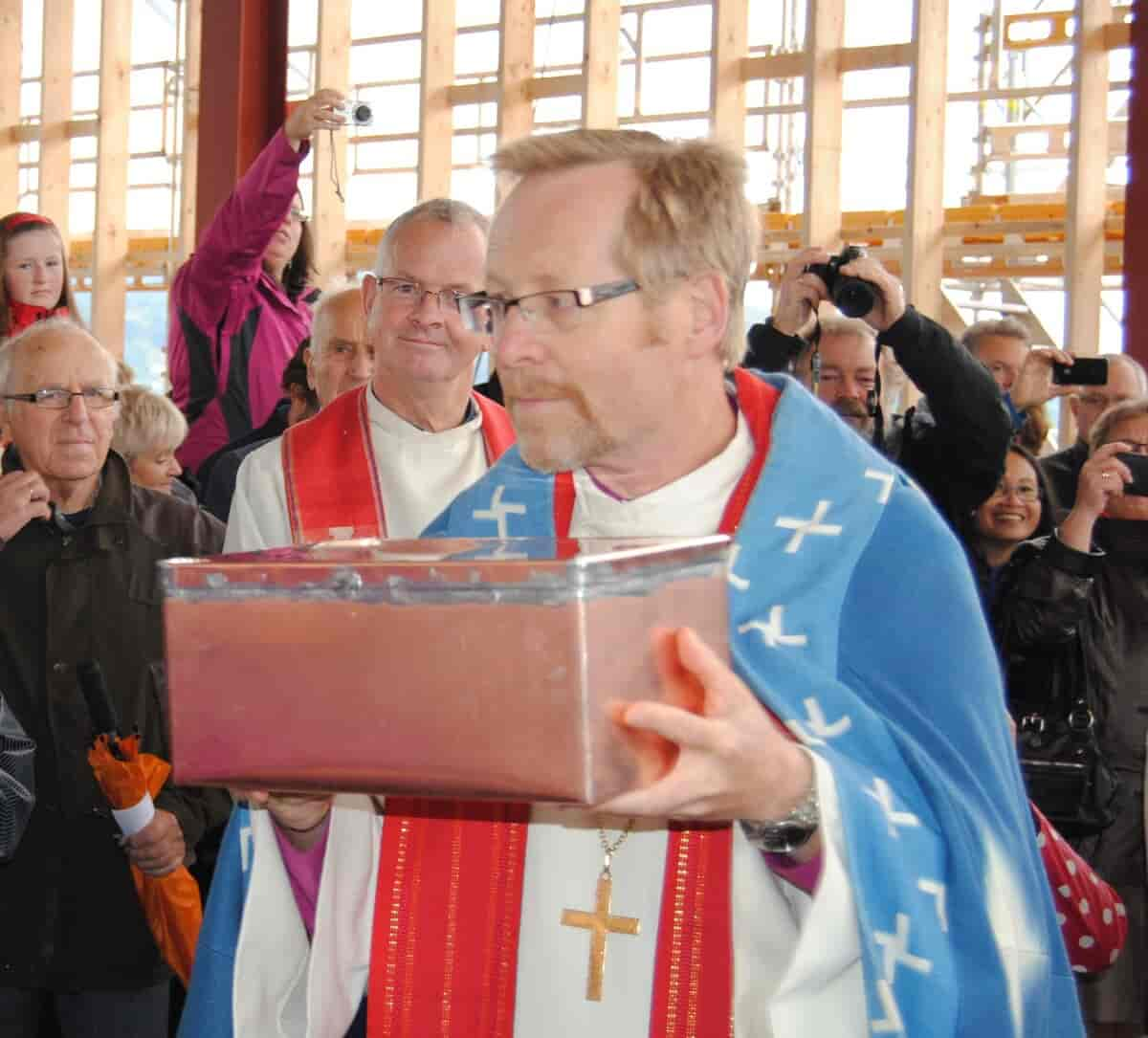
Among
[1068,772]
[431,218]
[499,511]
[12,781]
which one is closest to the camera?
[499,511]

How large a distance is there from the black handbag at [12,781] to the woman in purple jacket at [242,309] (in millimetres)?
2496

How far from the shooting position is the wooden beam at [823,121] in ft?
25.5

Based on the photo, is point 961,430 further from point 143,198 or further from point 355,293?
point 143,198

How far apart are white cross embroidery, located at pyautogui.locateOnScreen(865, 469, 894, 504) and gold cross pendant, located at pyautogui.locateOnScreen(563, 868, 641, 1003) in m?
0.55

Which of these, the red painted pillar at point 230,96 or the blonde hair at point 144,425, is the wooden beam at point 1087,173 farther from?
the blonde hair at point 144,425

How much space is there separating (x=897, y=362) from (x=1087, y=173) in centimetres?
400

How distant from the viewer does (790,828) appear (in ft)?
5.34

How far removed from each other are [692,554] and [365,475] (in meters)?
1.73

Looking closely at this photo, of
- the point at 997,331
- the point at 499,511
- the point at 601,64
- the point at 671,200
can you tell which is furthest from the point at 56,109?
the point at 671,200

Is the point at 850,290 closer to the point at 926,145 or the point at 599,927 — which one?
the point at 599,927

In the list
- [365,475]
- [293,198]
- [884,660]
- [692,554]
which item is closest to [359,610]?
[692,554]

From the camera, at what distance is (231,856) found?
6.85 ft

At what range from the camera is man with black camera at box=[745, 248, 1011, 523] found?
370cm

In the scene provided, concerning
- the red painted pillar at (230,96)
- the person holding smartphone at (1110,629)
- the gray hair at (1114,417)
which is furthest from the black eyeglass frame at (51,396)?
the red painted pillar at (230,96)
